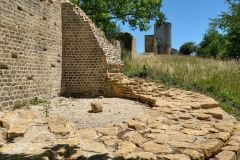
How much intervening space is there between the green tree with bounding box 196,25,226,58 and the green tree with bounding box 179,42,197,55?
3.77 feet

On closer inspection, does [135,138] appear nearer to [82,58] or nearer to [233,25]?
[82,58]

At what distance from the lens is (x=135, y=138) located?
4.40m

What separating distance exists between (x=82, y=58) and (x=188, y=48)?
31.6 meters

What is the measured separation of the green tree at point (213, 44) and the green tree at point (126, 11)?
12916mm

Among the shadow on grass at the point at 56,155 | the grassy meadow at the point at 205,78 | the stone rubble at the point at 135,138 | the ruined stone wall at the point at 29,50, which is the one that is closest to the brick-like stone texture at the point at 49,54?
the ruined stone wall at the point at 29,50

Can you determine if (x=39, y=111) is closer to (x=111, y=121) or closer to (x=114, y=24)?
(x=111, y=121)

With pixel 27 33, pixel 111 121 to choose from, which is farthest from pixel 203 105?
pixel 27 33

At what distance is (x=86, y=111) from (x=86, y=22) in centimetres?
497

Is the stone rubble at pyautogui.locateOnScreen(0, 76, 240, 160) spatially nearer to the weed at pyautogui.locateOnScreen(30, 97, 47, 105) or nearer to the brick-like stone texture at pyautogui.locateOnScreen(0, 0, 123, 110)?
the brick-like stone texture at pyautogui.locateOnScreen(0, 0, 123, 110)

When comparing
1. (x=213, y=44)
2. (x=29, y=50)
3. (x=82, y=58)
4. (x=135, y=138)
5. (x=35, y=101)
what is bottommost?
(x=135, y=138)

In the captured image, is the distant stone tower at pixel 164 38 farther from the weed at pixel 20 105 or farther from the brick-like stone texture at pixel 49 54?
the weed at pixel 20 105

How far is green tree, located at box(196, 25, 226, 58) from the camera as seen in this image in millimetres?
30303

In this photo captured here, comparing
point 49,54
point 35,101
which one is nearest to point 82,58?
point 49,54

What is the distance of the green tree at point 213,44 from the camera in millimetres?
30303
